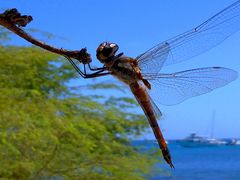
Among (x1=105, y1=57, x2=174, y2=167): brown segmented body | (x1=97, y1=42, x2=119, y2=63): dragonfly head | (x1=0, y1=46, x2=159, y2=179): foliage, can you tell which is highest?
(x1=0, y1=46, x2=159, y2=179): foliage

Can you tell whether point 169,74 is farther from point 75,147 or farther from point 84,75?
point 75,147

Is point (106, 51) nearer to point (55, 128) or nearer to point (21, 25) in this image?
point (21, 25)

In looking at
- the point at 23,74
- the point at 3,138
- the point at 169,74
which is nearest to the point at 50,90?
the point at 23,74

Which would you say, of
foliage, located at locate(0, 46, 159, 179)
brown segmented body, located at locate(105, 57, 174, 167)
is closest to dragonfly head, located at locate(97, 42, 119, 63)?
brown segmented body, located at locate(105, 57, 174, 167)

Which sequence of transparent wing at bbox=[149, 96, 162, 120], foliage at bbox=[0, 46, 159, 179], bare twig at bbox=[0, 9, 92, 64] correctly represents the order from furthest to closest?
foliage at bbox=[0, 46, 159, 179] → transparent wing at bbox=[149, 96, 162, 120] → bare twig at bbox=[0, 9, 92, 64]

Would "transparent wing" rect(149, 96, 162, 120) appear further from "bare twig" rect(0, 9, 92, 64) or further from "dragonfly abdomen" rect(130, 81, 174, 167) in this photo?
"bare twig" rect(0, 9, 92, 64)

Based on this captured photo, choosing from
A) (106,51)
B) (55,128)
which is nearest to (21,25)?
(106,51)
